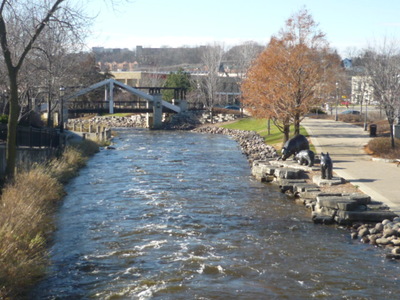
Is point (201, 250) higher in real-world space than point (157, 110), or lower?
lower

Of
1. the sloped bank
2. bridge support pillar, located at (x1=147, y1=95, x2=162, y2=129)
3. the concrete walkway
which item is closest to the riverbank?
the concrete walkway

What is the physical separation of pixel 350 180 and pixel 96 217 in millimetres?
10479

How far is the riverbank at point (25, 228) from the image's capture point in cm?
1104

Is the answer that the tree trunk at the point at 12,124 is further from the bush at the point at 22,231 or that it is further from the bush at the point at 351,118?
the bush at the point at 351,118

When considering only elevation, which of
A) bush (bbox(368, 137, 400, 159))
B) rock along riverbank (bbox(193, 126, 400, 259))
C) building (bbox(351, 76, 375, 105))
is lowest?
rock along riverbank (bbox(193, 126, 400, 259))

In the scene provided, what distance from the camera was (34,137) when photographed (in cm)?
2595

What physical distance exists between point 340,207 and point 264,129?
40.4 m

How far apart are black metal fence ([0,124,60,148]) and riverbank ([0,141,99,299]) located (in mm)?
1825

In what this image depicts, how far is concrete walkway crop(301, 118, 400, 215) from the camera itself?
67.9 ft

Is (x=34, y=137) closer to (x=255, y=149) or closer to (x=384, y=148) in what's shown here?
(x=255, y=149)

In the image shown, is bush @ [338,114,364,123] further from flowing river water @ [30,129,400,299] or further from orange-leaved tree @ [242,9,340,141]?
flowing river water @ [30,129,400,299]

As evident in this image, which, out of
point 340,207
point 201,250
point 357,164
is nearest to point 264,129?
point 357,164

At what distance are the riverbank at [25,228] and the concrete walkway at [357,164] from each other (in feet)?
33.8

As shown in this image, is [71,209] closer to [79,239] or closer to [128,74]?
[79,239]
